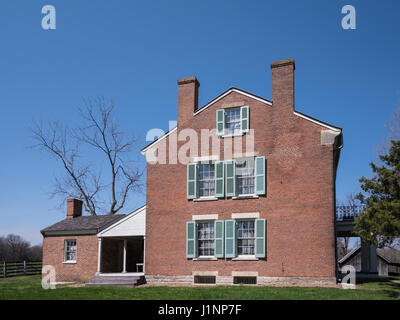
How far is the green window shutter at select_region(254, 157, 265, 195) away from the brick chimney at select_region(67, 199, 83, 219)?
13810 millimetres

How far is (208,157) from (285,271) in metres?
6.13

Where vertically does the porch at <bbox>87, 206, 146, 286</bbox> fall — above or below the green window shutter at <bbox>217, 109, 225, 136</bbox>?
below

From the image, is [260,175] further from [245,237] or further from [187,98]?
[187,98]

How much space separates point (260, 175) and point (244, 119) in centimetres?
275

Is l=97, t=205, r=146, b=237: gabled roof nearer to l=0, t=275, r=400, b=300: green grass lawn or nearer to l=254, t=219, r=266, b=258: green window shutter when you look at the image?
l=0, t=275, r=400, b=300: green grass lawn

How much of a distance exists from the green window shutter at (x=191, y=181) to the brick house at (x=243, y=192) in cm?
5

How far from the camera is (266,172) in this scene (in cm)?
1953

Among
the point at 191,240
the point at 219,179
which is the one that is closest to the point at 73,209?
the point at 191,240

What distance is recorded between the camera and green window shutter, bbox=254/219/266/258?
1889 centimetres

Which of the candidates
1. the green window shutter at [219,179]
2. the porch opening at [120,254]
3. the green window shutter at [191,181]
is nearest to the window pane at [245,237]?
the green window shutter at [219,179]

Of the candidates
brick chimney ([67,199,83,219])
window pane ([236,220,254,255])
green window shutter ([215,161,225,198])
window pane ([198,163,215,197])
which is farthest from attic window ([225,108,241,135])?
brick chimney ([67,199,83,219])

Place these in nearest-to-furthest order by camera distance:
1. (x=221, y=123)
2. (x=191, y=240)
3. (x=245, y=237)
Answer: (x=245, y=237) < (x=191, y=240) < (x=221, y=123)

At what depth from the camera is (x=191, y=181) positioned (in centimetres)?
2084
